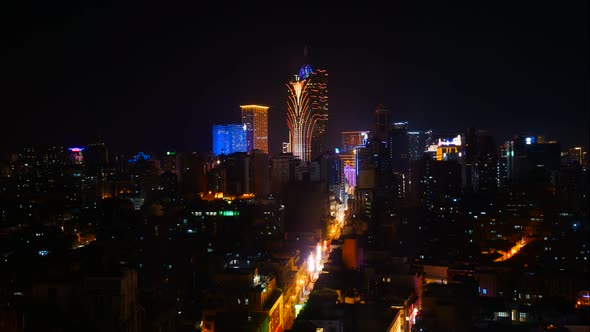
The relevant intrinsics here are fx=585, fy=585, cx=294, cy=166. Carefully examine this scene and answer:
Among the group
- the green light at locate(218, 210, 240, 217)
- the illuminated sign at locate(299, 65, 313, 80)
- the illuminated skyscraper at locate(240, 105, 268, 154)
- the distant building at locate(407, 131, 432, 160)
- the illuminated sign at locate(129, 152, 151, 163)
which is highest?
the illuminated sign at locate(299, 65, 313, 80)

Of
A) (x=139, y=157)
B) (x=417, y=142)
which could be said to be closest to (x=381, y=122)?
(x=417, y=142)

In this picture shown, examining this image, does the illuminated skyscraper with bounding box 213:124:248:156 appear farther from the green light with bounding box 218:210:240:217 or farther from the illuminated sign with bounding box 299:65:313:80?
the green light with bounding box 218:210:240:217

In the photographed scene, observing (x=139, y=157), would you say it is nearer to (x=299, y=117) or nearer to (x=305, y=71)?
(x=299, y=117)

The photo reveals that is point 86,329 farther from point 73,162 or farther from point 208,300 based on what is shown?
point 73,162

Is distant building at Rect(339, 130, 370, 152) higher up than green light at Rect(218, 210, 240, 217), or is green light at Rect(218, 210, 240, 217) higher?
distant building at Rect(339, 130, 370, 152)

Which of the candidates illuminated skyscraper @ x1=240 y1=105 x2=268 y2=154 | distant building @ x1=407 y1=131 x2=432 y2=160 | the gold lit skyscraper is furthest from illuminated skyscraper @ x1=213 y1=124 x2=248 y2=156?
distant building @ x1=407 y1=131 x2=432 y2=160
